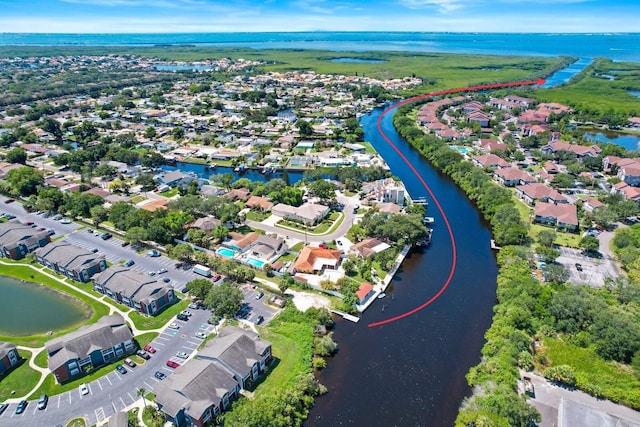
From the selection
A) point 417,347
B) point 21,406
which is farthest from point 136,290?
point 417,347

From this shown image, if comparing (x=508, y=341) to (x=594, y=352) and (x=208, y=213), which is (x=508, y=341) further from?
(x=208, y=213)

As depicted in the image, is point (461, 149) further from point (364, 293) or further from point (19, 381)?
point (19, 381)

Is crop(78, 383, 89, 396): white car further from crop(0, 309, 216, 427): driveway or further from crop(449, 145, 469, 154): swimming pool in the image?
crop(449, 145, 469, 154): swimming pool

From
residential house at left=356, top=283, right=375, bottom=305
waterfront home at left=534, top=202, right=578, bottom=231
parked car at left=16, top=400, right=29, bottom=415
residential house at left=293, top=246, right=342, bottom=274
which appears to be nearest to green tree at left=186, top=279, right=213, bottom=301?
residential house at left=293, top=246, right=342, bottom=274

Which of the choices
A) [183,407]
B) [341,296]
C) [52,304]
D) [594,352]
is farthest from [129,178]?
[594,352]

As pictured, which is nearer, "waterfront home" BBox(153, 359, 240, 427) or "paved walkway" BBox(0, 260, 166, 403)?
"waterfront home" BBox(153, 359, 240, 427)

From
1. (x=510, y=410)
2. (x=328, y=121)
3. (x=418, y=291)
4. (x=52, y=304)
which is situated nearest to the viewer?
(x=510, y=410)
